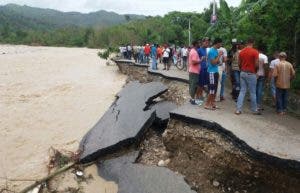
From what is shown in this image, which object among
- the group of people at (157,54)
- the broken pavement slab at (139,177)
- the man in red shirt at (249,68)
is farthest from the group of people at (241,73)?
the group of people at (157,54)

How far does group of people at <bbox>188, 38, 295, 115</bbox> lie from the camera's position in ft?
31.4

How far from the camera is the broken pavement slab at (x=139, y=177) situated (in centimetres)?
742

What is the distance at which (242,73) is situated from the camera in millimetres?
9688

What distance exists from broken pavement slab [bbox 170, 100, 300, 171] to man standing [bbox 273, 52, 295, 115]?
12.2 inches

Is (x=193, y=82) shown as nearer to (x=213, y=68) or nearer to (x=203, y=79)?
(x=203, y=79)

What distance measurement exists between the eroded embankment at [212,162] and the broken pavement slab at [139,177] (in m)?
0.25

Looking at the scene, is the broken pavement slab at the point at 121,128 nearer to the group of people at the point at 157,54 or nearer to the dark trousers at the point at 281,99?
the dark trousers at the point at 281,99

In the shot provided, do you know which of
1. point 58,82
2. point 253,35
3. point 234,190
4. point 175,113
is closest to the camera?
point 234,190

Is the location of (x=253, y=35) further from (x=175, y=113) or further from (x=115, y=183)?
(x=115, y=183)

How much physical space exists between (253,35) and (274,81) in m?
2.56

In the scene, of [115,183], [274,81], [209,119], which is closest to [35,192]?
[115,183]

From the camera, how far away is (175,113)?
9.49m

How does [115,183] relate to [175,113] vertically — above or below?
below

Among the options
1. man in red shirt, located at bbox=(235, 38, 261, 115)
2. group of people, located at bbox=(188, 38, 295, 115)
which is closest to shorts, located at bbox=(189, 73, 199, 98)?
group of people, located at bbox=(188, 38, 295, 115)
